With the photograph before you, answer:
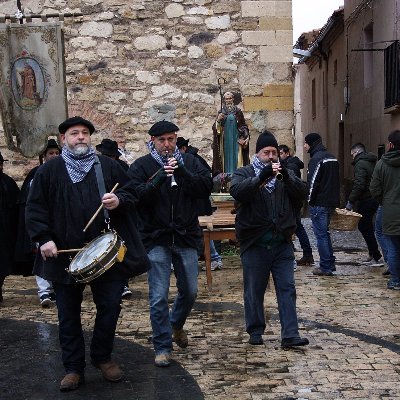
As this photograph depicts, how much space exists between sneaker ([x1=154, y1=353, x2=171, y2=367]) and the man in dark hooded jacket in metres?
5.54

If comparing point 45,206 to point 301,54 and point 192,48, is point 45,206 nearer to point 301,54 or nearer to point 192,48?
point 192,48

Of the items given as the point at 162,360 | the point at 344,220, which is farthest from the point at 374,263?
the point at 162,360

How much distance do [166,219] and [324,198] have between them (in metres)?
4.65

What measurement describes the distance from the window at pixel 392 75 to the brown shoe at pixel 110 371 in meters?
12.0

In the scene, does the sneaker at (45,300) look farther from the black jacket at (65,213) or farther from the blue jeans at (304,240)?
the blue jeans at (304,240)

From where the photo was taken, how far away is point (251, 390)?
5562mm

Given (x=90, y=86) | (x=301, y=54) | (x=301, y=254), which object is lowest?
(x=301, y=254)

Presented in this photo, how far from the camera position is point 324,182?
10602 mm

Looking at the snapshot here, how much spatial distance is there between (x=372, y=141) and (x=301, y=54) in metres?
9.08

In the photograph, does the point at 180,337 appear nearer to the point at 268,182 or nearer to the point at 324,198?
the point at 268,182

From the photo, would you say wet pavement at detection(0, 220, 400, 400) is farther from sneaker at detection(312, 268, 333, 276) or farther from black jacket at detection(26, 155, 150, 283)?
sneaker at detection(312, 268, 333, 276)

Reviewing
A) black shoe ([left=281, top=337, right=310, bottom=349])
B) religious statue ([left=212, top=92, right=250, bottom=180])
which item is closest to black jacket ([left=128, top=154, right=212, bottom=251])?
black shoe ([left=281, top=337, right=310, bottom=349])

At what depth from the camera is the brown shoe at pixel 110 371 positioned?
5.79m

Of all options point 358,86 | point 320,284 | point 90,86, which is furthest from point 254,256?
point 358,86
